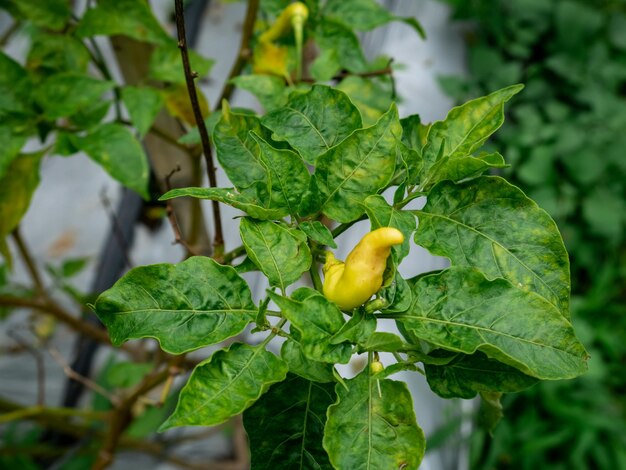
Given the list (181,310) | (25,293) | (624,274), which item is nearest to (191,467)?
(25,293)

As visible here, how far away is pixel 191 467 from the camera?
4.25ft

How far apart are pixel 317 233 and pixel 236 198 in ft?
0.21

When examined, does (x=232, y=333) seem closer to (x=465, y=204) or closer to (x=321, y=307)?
(x=321, y=307)

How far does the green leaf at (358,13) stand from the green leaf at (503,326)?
0.41 metres

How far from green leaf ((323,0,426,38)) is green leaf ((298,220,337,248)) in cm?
36

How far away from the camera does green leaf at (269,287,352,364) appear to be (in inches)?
15.2

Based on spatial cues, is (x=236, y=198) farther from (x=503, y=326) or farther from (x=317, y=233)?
(x=503, y=326)

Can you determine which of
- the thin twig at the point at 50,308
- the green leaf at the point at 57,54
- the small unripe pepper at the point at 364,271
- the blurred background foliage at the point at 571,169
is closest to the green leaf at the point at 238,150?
the small unripe pepper at the point at 364,271

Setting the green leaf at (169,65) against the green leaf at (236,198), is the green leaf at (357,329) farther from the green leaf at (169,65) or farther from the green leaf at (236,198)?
the green leaf at (169,65)

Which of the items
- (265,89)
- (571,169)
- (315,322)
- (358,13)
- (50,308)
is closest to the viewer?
(315,322)

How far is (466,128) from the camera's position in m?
0.49

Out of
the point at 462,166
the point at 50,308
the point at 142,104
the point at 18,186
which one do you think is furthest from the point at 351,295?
the point at 50,308

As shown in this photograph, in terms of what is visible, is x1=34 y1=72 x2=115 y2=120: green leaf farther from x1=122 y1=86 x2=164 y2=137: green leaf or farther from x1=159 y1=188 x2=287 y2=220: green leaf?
x1=159 y1=188 x2=287 y2=220: green leaf

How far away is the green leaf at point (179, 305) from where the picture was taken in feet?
1.32
